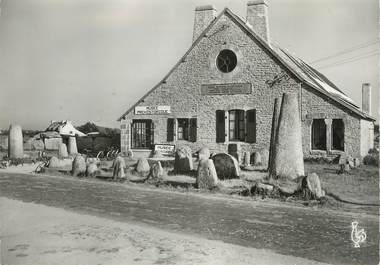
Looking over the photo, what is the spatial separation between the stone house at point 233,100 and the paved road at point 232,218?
32.2 ft

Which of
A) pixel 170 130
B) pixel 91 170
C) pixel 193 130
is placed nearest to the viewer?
pixel 91 170

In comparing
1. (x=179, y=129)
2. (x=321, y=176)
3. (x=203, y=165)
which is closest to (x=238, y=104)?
(x=179, y=129)

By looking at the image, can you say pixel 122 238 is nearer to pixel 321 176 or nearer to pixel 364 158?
pixel 321 176

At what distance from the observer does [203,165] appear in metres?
12.5

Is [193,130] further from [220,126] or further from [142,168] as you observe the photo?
[142,168]

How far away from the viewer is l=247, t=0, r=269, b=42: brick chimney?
22.2 meters

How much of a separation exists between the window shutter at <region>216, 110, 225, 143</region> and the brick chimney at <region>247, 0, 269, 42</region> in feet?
15.8

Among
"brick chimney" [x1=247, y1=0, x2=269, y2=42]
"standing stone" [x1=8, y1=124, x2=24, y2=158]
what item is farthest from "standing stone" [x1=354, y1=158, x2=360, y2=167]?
"standing stone" [x1=8, y1=124, x2=24, y2=158]

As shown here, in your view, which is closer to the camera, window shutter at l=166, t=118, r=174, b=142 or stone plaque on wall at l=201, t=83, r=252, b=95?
stone plaque on wall at l=201, t=83, r=252, b=95

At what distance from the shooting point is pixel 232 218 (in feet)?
28.0

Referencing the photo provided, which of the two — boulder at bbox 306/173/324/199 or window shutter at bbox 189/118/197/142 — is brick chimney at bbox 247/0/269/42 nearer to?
window shutter at bbox 189/118/197/142

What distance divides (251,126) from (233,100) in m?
1.71

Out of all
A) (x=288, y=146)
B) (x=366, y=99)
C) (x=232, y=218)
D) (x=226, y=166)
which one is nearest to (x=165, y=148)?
(x=226, y=166)

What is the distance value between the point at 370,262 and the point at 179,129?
17.4 meters
